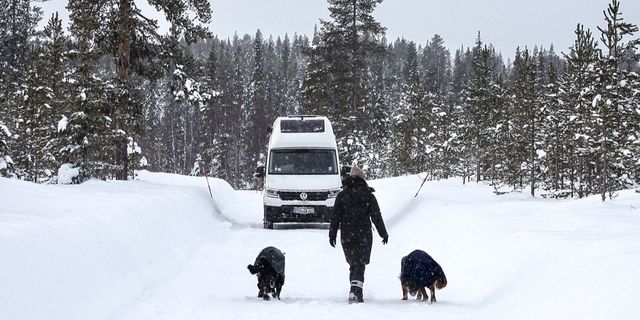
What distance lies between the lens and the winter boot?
307 inches

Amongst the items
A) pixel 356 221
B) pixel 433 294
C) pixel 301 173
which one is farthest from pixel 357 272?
pixel 301 173

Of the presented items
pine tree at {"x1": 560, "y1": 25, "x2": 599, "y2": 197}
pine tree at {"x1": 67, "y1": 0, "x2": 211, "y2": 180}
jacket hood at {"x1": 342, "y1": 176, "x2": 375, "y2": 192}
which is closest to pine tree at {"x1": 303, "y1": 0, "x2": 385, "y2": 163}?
pine tree at {"x1": 560, "y1": 25, "x2": 599, "y2": 197}

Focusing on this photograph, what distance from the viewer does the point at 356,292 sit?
7.86m

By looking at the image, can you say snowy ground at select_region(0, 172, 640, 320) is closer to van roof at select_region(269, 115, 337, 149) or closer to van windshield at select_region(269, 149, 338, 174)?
van windshield at select_region(269, 149, 338, 174)

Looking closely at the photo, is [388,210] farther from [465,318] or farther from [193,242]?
[465,318]

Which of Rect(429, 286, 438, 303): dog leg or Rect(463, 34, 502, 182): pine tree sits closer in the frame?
Rect(429, 286, 438, 303): dog leg

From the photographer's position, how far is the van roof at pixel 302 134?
1717 cm

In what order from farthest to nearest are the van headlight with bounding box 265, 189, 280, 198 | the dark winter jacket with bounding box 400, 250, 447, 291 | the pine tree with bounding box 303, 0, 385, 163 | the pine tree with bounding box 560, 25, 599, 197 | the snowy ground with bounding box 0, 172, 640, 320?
the pine tree with bounding box 303, 0, 385, 163
the pine tree with bounding box 560, 25, 599, 197
the van headlight with bounding box 265, 189, 280, 198
the dark winter jacket with bounding box 400, 250, 447, 291
the snowy ground with bounding box 0, 172, 640, 320

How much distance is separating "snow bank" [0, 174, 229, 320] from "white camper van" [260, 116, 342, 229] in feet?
10.6

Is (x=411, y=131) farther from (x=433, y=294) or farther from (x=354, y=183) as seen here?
(x=433, y=294)

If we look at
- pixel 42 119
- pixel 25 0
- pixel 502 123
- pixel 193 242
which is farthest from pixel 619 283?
pixel 25 0

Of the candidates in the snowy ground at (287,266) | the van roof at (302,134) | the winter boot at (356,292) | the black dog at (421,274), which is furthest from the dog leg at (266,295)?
the van roof at (302,134)

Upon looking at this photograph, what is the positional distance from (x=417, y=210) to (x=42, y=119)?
77.0ft

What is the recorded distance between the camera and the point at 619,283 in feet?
18.6
